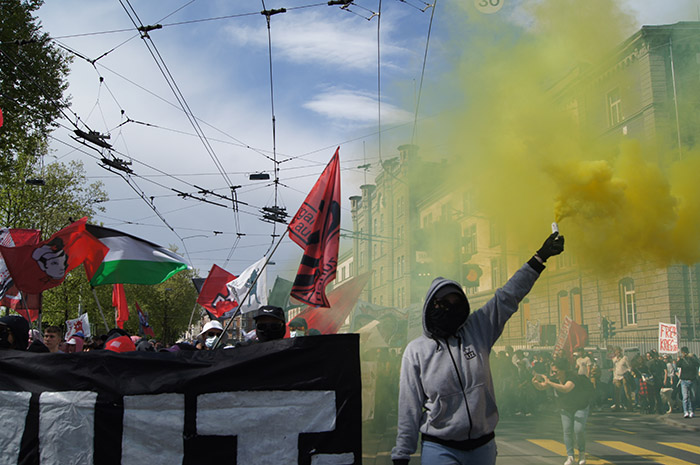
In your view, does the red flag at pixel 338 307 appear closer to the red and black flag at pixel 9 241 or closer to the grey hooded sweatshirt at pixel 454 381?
the red and black flag at pixel 9 241

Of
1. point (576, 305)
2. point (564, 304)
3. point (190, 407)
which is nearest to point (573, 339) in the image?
point (190, 407)

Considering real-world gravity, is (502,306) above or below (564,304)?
below

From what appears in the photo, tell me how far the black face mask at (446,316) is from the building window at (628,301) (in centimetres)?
2299

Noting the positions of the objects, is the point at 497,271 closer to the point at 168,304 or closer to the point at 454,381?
the point at 168,304

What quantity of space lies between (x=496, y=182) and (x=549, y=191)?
305 cm

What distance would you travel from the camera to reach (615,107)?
20031 mm

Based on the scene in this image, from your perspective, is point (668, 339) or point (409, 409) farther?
point (668, 339)

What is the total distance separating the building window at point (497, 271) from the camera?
3344cm

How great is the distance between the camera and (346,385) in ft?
13.0

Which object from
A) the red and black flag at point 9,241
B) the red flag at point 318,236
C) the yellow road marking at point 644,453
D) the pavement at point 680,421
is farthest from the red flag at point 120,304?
the pavement at point 680,421

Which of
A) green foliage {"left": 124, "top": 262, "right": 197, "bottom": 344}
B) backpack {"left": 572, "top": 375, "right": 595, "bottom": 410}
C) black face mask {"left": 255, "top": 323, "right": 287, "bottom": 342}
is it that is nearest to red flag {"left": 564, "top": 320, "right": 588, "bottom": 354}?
backpack {"left": 572, "top": 375, "right": 595, "bottom": 410}

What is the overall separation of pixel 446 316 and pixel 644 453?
26.4ft

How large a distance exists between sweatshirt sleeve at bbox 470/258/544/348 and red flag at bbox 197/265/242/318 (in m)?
12.5

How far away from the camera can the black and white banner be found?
3.85 m
